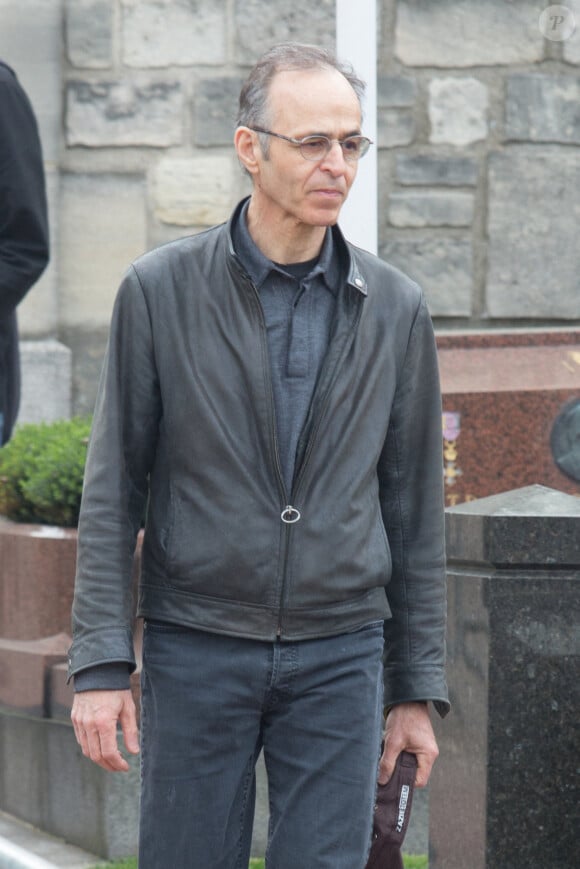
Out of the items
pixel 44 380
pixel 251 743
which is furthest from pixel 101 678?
pixel 44 380

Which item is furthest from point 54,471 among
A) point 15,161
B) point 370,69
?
point 370,69

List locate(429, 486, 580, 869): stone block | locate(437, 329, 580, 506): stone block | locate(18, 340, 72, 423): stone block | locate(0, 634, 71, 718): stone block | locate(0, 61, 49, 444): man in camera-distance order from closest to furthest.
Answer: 1. locate(429, 486, 580, 869): stone block
2. locate(0, 61, 49, 444): man
3. locate(0, 634, 71, 718): stone block
4. locate(437, 329, 580, 506): stone block
5. locate(18, 340, 72, 423): stone block

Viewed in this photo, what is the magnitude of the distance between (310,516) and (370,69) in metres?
2.71

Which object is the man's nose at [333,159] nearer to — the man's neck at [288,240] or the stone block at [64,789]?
the man's neck at [288,240]

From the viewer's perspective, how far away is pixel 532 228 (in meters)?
7.27

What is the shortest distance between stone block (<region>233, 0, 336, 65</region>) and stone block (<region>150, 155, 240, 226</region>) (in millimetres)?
485

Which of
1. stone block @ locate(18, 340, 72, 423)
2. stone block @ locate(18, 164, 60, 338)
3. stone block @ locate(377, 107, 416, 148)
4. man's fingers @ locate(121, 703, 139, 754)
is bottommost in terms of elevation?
man's fingers @ locate(121, 703, 139, 754)

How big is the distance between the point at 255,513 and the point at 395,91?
192 inches

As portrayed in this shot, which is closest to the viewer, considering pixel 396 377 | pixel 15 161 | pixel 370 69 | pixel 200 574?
pixel 200 574

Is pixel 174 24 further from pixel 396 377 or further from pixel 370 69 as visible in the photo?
pixel 396 377

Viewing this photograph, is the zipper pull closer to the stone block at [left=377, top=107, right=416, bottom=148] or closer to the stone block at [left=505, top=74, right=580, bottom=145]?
the stone block at [left=377, top=107, right=416, bottom=148]

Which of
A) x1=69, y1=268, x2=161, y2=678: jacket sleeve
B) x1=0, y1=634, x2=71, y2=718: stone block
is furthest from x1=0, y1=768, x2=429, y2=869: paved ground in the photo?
x1=69, y1=268, x2=161, y2=678: jacket sleeve

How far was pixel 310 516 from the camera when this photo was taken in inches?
105

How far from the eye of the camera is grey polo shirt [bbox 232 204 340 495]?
2.69 metres
